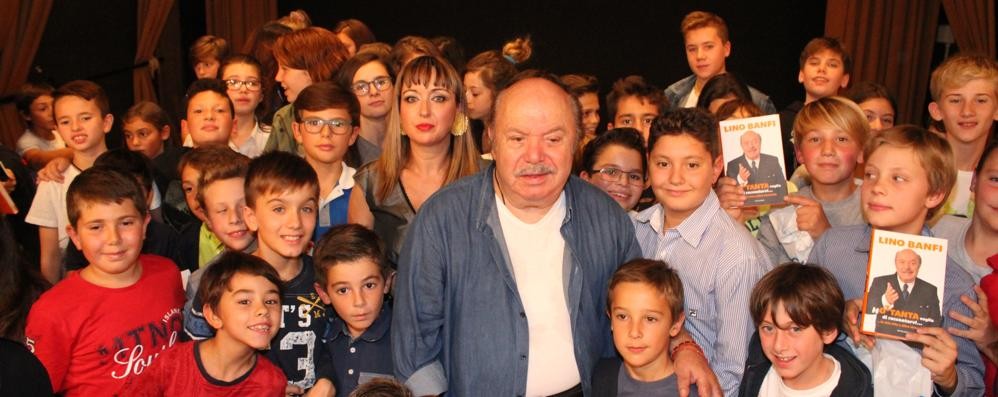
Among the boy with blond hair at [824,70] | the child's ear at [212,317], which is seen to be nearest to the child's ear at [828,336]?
the child's ear at [212,317]

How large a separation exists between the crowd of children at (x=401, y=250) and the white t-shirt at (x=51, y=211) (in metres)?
0.01

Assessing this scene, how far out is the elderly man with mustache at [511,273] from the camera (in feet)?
9.85

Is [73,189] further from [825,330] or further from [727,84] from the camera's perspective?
[727,84]

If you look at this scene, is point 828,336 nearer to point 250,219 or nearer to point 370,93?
point 250,219

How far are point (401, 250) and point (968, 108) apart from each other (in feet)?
9.65

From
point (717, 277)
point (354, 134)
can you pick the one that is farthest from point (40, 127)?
point (717, 277)

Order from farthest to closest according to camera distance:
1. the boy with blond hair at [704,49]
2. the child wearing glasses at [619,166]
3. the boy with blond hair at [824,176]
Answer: the boy with blond hair at [704,49], the child wearing glasses at [619,166], the boy with blond hair at [824,176]

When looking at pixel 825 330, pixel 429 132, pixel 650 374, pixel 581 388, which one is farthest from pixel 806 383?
pixel 429 132

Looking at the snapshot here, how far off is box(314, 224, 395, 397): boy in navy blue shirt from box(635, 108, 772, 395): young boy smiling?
1.04m

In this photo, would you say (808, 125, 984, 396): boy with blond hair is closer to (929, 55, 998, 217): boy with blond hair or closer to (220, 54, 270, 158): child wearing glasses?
(929, 55, 998, 217): boy with blond hair

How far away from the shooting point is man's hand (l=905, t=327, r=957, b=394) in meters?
3.16

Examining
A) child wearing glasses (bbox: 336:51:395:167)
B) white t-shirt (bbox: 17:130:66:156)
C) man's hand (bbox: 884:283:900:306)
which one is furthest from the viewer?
white t-shirt (bbox: 17:130:66:156)

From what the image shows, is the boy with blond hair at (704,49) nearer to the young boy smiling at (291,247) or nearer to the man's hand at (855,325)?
the man's hand at (855,325)

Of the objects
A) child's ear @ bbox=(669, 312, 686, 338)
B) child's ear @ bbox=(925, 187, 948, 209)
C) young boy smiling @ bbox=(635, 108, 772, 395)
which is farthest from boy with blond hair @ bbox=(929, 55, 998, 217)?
child's ear @ bbox=(669, 312, 686, 338)
